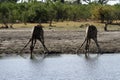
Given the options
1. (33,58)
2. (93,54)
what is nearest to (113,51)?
(93,54)

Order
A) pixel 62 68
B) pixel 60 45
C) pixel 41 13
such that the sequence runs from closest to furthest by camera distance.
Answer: pixel 62 68 → pixel 60 45 → pixel 41 13

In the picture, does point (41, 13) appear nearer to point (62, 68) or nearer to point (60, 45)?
point (60, 45)

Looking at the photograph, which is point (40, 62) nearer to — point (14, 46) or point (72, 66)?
point (72, 66)

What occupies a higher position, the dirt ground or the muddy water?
the muddy water

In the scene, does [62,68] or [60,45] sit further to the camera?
[60,45]

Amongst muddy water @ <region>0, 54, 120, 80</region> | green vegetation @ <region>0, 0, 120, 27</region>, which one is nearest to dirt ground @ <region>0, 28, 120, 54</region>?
muddy water @ <region>0, 54, 120, 80</region>

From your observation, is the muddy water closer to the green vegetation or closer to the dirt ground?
the dirt ground

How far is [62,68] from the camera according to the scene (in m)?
21.7

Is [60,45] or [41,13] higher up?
[60,45]

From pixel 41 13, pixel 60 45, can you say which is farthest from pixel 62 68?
pixel 41 13

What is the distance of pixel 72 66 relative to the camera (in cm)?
2238

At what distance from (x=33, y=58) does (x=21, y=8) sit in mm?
45922

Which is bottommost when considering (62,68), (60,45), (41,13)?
(41,13)

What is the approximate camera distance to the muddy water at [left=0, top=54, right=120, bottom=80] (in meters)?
19.1
